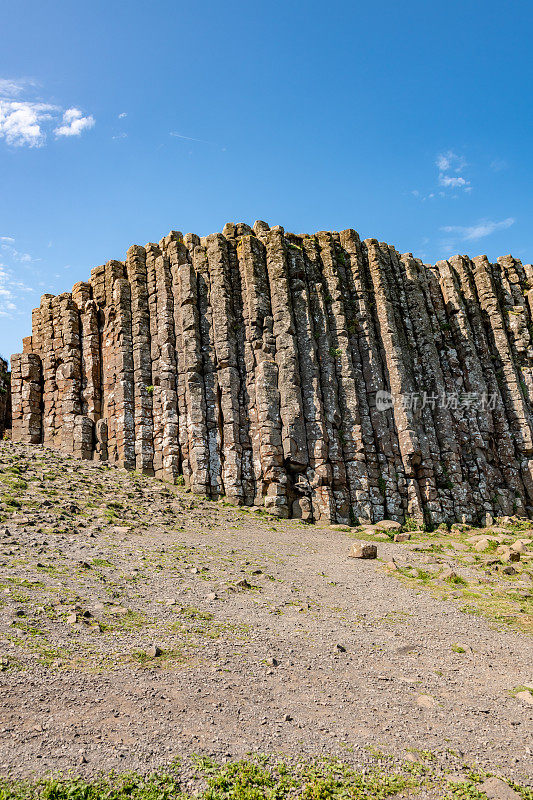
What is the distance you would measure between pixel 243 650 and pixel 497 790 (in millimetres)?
3904

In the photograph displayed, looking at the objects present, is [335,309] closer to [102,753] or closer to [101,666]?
[101,666]

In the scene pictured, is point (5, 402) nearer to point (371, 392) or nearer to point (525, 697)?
point (371, 392)

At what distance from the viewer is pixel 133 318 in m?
24.2

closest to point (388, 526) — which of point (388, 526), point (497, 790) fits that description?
point (388, 526)

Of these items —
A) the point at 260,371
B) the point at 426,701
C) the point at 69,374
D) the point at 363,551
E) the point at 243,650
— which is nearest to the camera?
the point at 426,701

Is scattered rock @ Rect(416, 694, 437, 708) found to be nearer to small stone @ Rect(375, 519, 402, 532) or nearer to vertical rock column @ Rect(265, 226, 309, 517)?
small stone @ Rect(375, 519, 402, 532)

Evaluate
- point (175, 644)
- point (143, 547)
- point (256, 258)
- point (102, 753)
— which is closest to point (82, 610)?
point (175, 644)

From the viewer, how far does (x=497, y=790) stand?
5.52m

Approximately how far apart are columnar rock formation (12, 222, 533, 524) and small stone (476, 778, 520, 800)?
1477cm

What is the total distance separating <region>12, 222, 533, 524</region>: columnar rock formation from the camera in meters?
21.4

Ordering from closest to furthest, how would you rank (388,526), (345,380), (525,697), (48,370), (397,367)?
(525,697) → (388,526) → (345,380) → (397,367) → (48,370)

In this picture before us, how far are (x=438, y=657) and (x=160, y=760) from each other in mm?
4787

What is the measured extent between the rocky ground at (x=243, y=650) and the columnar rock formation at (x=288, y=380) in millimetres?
5805

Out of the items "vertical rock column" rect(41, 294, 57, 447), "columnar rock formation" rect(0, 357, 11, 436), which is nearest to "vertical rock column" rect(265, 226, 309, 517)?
"vertical rock column" rect(41, 294, 57, 447)
